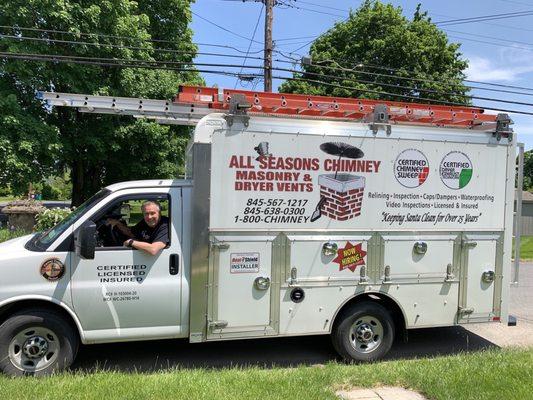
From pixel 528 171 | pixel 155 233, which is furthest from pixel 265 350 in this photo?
pixel 528 171

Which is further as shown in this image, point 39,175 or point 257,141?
point 39,175

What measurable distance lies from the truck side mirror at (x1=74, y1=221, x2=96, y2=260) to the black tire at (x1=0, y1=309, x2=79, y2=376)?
732 mm

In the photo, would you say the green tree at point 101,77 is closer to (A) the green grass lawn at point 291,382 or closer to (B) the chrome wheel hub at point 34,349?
(B) the chrome wheel hub at point 34,349

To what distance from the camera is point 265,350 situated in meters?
6.23

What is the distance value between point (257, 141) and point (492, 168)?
2.98 m

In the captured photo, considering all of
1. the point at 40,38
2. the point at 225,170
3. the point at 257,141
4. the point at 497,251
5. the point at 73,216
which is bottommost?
the point at 497,251

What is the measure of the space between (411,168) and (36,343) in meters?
4.46

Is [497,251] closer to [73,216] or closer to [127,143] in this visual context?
[73,216]

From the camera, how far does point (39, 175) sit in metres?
16.5

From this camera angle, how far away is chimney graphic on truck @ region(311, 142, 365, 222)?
5504mm

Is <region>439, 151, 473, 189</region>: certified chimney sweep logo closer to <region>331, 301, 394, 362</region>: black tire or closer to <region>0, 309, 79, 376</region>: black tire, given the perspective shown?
<region>331, 301, 394, 362</region>: black tire

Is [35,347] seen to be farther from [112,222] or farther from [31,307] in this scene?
[112,222]

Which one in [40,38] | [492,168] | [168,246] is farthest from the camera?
[40,38]

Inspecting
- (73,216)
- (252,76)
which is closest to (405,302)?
(73,216)
